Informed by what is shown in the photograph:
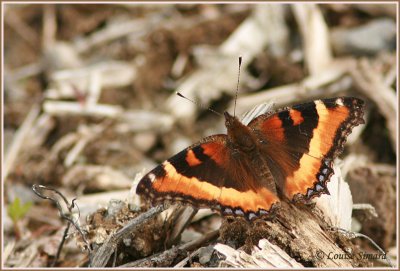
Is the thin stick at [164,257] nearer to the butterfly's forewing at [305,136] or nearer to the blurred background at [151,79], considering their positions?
the butterfly's forewing at [305,136]

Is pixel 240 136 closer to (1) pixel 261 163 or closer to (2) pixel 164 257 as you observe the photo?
(1) pixel 261 163

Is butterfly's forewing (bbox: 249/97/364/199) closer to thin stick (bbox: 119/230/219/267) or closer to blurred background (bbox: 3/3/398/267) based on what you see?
thin stick (bbox: 119/230/219/267)

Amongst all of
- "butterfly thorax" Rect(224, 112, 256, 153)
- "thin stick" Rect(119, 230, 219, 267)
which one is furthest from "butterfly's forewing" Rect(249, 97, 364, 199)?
"thin stick" Rect(119, 230, 219, 267)

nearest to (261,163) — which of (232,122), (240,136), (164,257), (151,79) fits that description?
(240,136)

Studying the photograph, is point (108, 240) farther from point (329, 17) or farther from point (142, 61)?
point (329, 17)

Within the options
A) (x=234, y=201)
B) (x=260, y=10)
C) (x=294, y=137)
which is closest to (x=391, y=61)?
(x=260, y=10)

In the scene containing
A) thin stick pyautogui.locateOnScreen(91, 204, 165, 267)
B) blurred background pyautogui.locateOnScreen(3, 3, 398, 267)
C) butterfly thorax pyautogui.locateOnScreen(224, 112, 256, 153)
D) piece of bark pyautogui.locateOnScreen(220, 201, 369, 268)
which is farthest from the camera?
blurred background pyautogui.locateOnScreen(3, 3, 398, 267)
